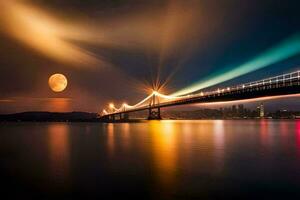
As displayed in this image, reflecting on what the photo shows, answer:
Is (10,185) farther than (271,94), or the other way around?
(271,94)

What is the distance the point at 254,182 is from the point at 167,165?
6210 mm

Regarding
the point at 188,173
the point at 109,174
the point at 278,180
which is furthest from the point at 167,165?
the point at 278,180

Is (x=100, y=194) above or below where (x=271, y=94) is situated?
below

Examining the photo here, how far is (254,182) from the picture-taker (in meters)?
13.9

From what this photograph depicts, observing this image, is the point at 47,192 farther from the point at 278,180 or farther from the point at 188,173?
the point at 278,180

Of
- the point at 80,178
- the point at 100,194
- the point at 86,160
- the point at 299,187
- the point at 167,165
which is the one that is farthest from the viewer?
the point at 86,160

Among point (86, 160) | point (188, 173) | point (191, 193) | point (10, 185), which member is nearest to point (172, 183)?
point (191, 193)

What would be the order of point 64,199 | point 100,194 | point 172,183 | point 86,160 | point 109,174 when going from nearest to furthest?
point 64,199 < point 100,194 < point 172,183 < point 109,174 < point 86,160

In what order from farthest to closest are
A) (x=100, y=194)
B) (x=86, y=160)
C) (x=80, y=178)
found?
(x=86, y=160)
(x=80, y=178)
(x=100, y=194)

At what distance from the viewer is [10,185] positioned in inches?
532

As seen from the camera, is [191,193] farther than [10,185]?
No

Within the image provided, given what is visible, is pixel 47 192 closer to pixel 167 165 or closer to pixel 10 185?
pixel 10 185

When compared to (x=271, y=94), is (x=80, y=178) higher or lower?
lower

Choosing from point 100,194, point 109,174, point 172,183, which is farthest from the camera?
point 109,174
